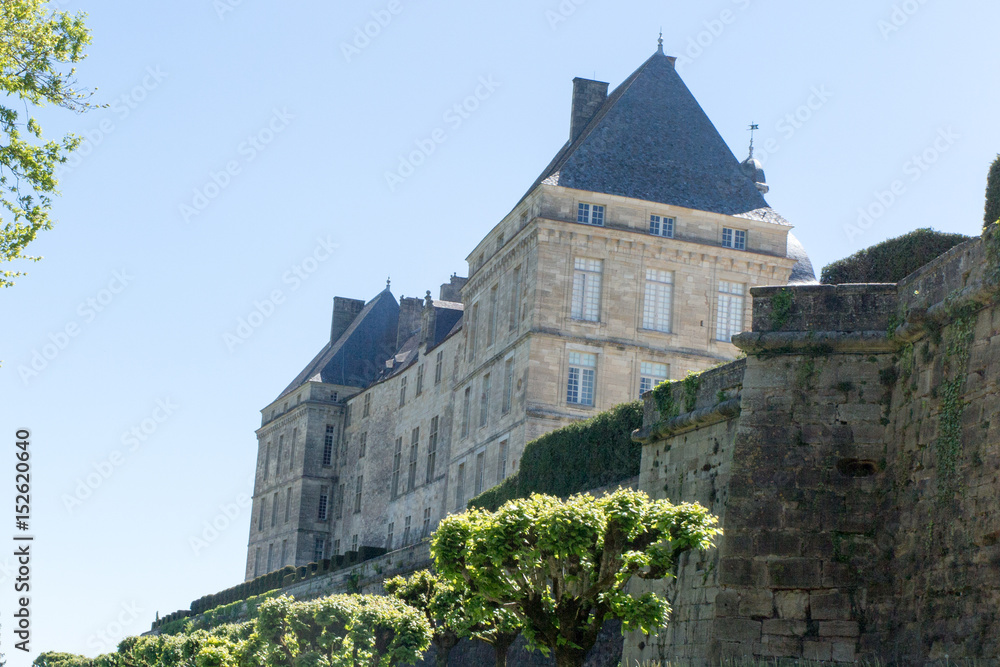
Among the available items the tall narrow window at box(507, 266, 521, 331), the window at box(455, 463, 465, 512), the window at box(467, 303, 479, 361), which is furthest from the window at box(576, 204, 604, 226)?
the window at box(455, 463, 465, 512)

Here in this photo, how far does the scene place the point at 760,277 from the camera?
137 feet

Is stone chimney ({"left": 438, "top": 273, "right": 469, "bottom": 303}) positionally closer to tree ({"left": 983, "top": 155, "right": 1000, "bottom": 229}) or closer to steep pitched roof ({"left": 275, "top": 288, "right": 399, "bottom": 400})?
steep pitched roof ({"left": 275, "top": 288, "right": 399, "bottom": 400})

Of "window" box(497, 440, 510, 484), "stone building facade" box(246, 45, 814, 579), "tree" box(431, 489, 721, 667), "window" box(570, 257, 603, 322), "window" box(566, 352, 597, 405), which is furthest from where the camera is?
"window" box(497, 440, 510, 484)

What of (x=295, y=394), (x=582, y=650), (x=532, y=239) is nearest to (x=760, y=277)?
(x=532, y=239)

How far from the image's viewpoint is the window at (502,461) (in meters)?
40.6

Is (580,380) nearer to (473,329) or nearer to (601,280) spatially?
(601,280)

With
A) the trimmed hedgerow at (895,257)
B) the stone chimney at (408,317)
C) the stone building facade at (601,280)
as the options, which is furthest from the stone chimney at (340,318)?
the trimmed hedgerow at (895,257)

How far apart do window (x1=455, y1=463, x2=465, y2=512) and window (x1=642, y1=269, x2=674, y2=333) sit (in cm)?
840

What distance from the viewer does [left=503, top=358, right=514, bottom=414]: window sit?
135ft

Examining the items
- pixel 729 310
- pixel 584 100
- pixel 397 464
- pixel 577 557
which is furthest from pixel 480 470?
pixel 577 557

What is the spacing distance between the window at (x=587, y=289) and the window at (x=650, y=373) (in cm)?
199

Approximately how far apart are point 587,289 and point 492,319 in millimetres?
4694

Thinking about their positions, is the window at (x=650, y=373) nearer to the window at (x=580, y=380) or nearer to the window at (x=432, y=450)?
the window at (x=580, y=380)

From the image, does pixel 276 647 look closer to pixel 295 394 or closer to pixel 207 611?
pixel 207 611
